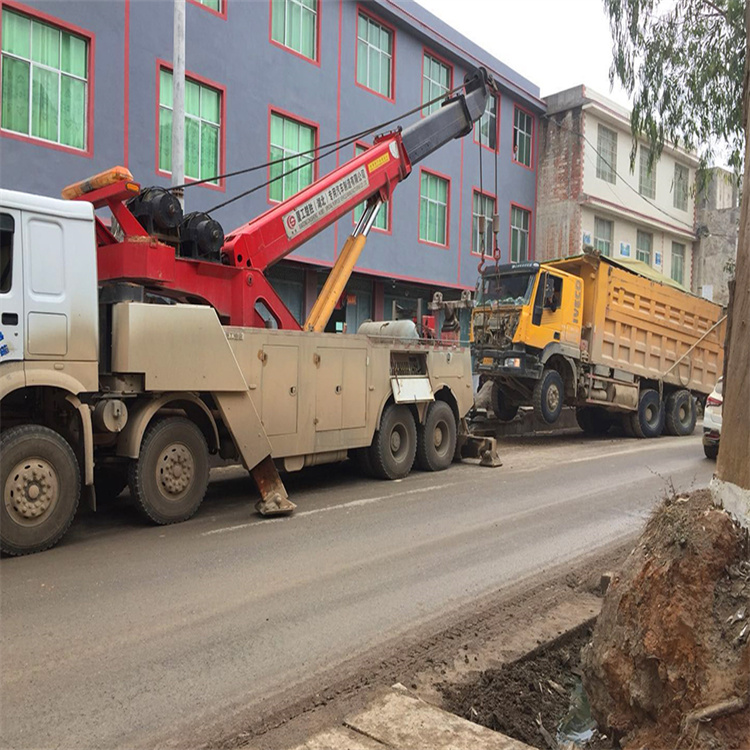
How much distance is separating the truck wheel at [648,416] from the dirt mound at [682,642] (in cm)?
1376

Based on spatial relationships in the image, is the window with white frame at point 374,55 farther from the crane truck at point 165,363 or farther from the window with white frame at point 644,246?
the window with white frame at point 644,246

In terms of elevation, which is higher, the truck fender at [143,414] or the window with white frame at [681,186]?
the window with white frame at [681,186]

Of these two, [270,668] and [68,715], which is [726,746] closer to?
[270,668]

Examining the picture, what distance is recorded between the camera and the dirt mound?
267 centimetres

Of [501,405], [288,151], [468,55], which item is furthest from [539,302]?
[468,55]

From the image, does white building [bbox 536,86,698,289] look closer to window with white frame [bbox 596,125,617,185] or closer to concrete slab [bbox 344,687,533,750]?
window with white frame [bbox 596,125,617,185]

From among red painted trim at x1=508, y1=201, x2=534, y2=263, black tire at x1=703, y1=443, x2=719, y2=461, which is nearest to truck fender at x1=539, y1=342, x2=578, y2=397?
black tire at x1=703, y1=443, x2=719, y2=461

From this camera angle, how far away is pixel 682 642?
284cm

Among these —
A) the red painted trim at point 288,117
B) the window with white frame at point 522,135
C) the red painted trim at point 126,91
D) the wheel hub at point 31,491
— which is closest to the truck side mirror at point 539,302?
the red painted trim at point 288,117

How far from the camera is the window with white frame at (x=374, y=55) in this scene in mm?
18312

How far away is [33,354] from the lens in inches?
235

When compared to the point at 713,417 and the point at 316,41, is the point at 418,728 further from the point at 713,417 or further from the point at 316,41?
the point at 316,41

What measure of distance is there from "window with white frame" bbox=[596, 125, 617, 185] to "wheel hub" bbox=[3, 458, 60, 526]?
80.7 feet

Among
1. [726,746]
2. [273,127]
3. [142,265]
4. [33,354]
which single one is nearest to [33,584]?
[33,354]
